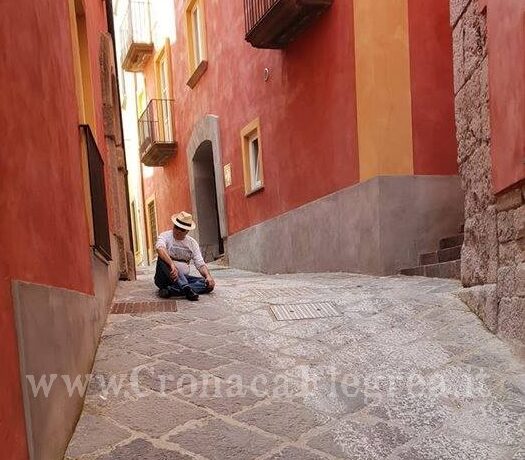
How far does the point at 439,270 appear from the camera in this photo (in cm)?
548

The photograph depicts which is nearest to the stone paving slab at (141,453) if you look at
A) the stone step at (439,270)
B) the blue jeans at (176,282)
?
the blue jeans at (176,282)

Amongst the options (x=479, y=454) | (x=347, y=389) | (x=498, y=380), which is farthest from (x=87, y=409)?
(x=498, y=380)

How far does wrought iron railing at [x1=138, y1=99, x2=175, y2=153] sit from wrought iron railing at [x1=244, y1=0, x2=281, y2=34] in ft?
23.7

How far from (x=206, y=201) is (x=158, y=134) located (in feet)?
11.0

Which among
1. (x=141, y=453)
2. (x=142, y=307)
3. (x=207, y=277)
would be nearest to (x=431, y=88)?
(x=207, y=277)

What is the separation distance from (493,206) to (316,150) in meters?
3.95

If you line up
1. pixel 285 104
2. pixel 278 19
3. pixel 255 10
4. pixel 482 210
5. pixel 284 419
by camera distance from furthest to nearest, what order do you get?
pixel 285 104, pixel 255 10, pixel 278 19, pixel 482 210, pixel 284 419

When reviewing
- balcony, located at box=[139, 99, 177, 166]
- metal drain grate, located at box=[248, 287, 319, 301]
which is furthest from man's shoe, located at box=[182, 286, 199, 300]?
balcony, located at box=[139, 99, 177, 166]

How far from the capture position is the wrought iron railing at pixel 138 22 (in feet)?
52.8

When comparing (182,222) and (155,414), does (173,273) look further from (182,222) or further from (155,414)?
(155,414)

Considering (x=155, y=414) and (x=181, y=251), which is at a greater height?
(x=181, y=251)

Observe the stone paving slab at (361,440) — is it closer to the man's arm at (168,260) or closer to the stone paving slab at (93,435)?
the stone paving slab at (93,435)

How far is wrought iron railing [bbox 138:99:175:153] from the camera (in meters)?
15.3

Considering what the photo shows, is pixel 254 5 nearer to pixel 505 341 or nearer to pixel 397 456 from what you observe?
pixel 505 341
